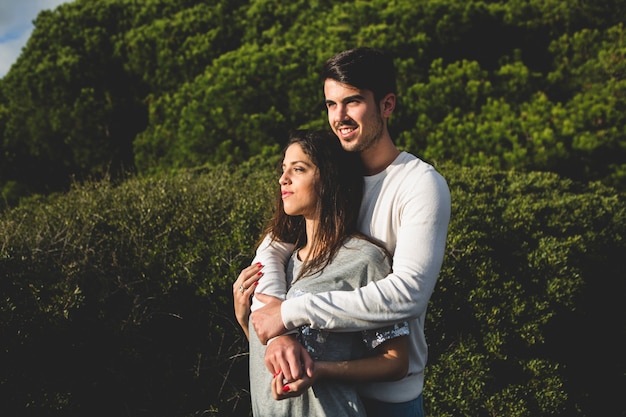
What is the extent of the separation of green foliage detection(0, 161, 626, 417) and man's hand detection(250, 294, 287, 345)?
175 centimetres

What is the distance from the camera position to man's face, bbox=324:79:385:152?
200 cm

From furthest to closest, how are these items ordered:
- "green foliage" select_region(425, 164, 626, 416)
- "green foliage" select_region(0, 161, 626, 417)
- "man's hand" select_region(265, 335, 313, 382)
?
"green foliage" select_region(425, 164, 626, 416) < "green foliage" select_region(0, 161, 626, 417) < "man's hand" select_region(265, 335, 313, 382)

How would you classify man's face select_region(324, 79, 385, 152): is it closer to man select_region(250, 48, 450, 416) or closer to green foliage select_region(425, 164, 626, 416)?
man select_region(250, 48, 450, 416)

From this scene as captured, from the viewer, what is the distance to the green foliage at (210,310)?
3.26 m

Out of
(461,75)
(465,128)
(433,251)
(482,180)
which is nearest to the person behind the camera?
(433,251)

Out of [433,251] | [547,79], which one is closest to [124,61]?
[547,79]

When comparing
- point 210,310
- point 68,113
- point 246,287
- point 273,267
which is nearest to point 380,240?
point 273,267

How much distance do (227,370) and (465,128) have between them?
520 centimetres

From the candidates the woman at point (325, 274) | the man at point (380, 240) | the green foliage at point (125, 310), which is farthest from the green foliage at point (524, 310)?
the woman at point (325, 274)

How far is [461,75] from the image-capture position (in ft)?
28.3

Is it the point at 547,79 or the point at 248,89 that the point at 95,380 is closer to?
the point at 248,89

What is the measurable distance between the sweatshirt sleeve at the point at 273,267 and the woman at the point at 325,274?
3cm

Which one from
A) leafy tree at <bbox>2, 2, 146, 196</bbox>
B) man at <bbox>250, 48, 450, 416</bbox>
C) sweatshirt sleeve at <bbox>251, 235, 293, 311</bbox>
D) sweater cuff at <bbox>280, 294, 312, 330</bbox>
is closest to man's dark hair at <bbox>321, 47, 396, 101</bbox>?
man at <bbox>250, 48, 450, 416</bbox>

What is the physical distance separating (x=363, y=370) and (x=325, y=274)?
303 millimetres
